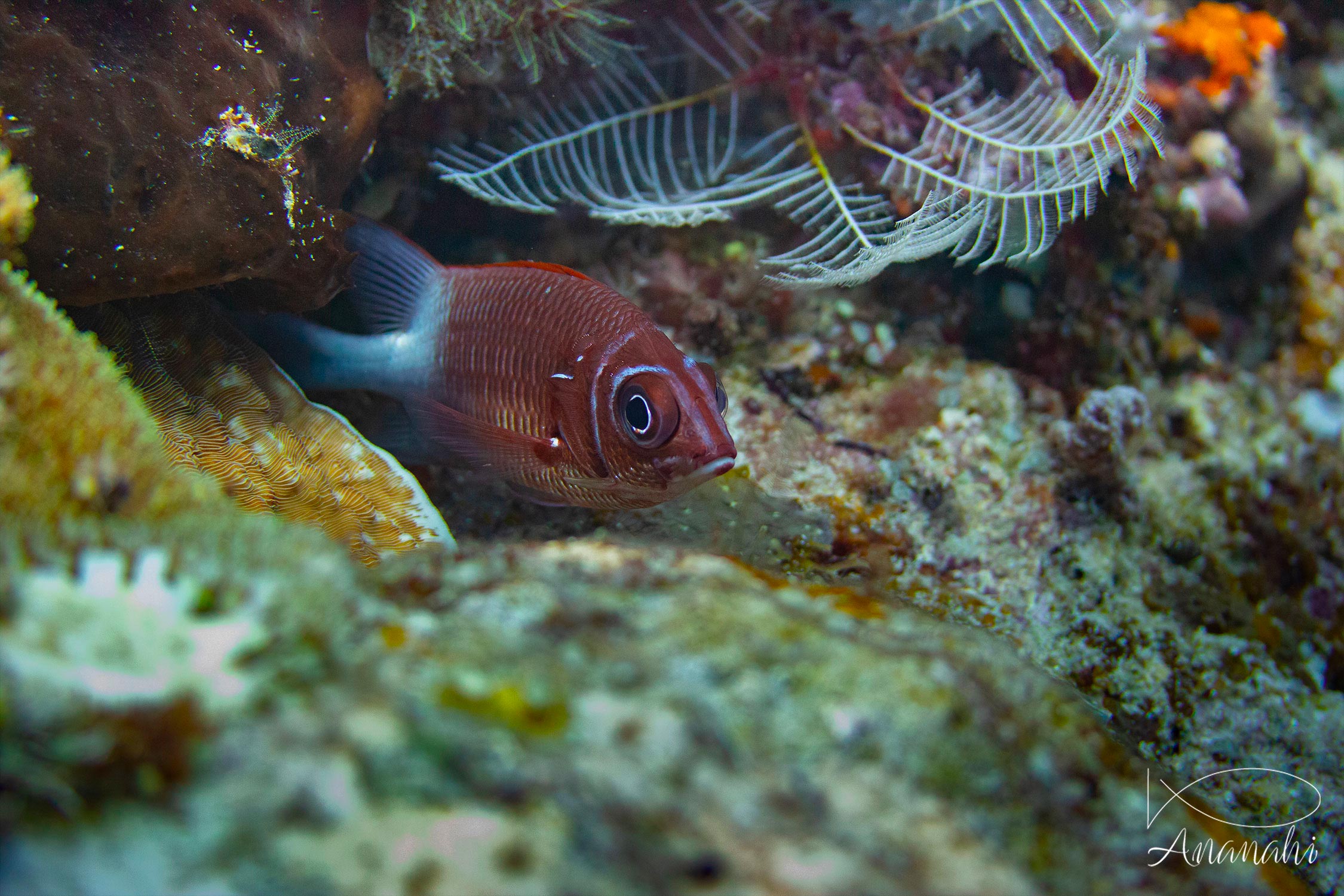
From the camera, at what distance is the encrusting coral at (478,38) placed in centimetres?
290

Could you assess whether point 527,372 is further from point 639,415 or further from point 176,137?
point 176,137

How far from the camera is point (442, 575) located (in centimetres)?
137

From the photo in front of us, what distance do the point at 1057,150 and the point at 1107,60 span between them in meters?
0.58

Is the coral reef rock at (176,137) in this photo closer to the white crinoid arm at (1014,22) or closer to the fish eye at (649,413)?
the fish eye at (649,413)

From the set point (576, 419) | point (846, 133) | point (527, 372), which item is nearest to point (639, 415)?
point (576, 419)

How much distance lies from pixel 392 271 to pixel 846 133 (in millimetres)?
2316

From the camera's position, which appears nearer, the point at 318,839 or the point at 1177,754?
the point at 318,839

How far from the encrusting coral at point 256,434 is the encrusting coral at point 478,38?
1.33 m

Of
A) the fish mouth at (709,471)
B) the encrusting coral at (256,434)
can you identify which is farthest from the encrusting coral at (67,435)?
the fish mouth at (709,471)

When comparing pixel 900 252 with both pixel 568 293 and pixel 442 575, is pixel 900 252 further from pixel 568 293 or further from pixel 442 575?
pixel 442 575

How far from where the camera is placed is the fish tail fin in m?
3.02

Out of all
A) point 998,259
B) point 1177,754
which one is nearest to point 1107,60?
point 998,259

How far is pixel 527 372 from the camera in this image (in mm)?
2674

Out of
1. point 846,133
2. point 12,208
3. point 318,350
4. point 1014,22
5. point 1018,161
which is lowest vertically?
point 318,350
